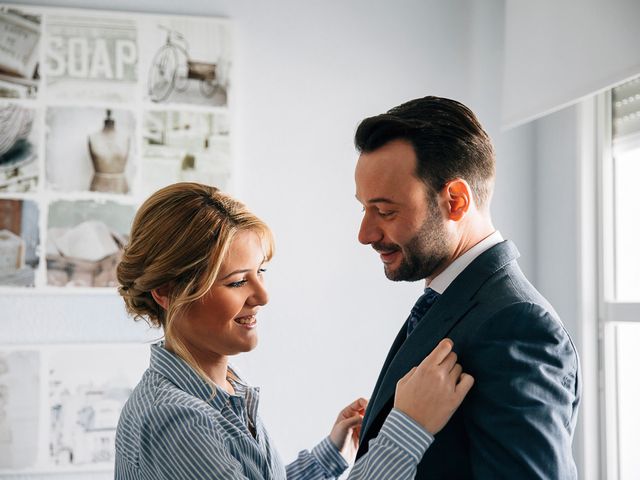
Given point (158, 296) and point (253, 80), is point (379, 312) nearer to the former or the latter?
point (253, 80)

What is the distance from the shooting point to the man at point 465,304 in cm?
116

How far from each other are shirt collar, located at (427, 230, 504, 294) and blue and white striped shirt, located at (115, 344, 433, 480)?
26 cm

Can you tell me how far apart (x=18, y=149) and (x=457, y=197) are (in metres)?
1.71

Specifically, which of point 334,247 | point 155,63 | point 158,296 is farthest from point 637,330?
point 155,63

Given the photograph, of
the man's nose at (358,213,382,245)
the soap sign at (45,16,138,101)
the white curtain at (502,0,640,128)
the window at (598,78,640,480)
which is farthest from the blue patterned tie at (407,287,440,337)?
the soap sign at (45,16,138,101)

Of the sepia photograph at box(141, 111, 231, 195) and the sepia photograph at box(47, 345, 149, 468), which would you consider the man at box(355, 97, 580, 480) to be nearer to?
the sepia photograph at box(141, 111, 231, 195)

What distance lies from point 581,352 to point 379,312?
0.68 meters

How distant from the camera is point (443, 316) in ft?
4.30

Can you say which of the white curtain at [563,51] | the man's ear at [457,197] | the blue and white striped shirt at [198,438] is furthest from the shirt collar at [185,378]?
the white curtain at [563,51]

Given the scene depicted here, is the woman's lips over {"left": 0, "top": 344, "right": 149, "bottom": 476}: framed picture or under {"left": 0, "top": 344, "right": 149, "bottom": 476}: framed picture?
over

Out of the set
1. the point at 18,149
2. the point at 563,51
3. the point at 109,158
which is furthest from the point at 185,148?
the point at 563,51

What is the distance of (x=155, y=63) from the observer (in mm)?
2668

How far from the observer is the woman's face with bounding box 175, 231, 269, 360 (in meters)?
1.49

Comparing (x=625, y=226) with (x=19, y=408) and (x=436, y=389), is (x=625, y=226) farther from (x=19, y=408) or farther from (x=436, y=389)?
(x=19, y=408)
